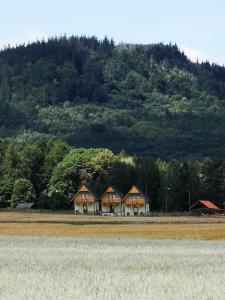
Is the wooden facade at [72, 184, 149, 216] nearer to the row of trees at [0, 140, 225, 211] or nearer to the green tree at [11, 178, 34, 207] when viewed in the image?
the row of trees at [0, 140, 225, 211]

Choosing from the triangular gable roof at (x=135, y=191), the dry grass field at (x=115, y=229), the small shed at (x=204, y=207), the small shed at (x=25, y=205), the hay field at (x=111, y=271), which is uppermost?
the triangular gable roof at (x=135, y=191)

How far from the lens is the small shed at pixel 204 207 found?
143663 millimetres

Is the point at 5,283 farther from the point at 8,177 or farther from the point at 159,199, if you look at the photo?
the point at 8,177

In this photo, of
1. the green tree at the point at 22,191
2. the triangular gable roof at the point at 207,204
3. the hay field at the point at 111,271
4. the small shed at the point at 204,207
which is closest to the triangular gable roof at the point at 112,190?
the green tree at the point at 22,191

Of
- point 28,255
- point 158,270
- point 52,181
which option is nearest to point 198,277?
point 158,270

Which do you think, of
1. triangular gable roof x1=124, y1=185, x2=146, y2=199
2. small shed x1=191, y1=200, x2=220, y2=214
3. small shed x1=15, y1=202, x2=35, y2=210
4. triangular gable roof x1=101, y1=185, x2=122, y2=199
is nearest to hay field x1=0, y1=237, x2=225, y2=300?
small shed x1=191, y1=200, x2=220, y2=214

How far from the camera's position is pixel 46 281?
26.3 m

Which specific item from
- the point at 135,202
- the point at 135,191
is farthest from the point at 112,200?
the point at 135,191

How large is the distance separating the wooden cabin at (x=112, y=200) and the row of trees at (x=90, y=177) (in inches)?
125

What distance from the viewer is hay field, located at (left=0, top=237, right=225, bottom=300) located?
75.2ft

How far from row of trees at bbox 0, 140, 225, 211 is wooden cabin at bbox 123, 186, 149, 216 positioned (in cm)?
390

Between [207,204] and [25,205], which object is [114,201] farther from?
[207,204]

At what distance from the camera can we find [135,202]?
159 meters

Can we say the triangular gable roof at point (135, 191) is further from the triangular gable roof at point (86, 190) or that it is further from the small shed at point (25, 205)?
the small shed at point (25, 205)
